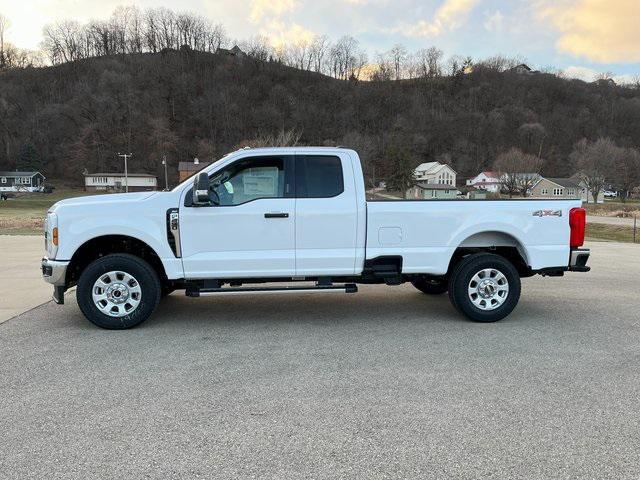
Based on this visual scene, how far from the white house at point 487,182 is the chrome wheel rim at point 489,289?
10082 cm

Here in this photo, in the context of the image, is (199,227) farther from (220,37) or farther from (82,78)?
(220,37)

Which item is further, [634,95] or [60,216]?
[634,95]

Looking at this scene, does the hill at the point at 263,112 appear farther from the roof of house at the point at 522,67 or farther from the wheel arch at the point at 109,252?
the wheel arch at the point at 109,252

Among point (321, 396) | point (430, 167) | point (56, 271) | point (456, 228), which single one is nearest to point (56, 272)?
point (56, 271)

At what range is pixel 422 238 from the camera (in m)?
6.03

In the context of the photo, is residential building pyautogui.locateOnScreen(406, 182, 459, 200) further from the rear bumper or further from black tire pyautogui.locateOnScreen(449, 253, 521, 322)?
the rear bumper

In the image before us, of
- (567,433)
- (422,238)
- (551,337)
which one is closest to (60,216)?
(422,238)

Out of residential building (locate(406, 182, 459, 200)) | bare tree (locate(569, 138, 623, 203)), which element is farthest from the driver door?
bare tree (locate(569, 138, 623, 203))

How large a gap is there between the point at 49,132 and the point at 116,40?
122ft

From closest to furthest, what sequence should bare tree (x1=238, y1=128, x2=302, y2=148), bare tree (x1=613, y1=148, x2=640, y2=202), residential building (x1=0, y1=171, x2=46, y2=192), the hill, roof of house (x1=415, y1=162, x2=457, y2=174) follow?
bare tree (x1=238, y1=128, x2=302, y2=148), bare tree (x1=613, y1=148, x2=640, y2=202), residential building (x1=0, y1=171, x2=46, y2=192), the hill, roof of house (x1=415, y1=162, x2=457, y2=174)

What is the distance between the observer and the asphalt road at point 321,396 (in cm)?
296

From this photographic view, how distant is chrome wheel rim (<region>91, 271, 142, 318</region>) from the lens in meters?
5.71

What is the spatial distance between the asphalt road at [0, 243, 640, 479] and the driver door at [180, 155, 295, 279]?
77 centimetres

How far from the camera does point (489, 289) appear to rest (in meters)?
6.18
